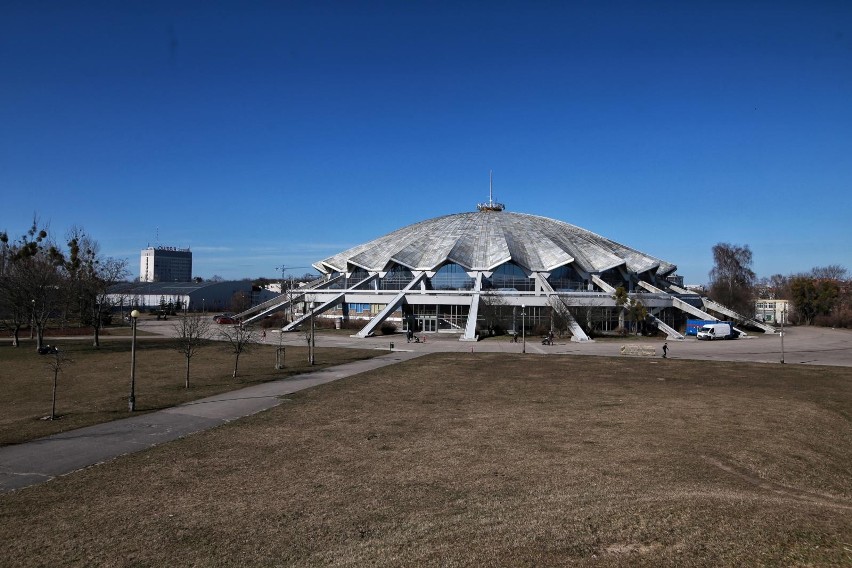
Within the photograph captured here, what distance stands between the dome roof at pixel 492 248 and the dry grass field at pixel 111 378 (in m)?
24.9

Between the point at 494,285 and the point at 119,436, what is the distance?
1855 inches

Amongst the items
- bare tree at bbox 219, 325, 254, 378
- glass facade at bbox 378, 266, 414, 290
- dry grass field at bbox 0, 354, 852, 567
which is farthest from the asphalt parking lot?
dry grass field at bbox 0, 354, 852, 567

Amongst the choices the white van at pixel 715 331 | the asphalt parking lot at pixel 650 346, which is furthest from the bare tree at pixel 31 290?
the white van at pixel 715 331

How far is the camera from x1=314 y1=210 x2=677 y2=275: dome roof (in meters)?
60.2

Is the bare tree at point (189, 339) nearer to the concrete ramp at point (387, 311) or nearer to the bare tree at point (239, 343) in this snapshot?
the bare tree at point (239, 343)

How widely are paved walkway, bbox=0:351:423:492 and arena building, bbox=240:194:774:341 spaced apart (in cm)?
2970

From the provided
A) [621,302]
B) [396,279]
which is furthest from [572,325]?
[396,279]

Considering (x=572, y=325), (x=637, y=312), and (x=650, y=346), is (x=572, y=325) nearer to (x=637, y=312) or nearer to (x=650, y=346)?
(x=637, y=312)

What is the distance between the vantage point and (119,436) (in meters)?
14.1

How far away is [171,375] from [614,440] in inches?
757

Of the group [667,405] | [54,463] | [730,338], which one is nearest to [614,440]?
[667,405]

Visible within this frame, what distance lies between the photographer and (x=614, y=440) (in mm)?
13680

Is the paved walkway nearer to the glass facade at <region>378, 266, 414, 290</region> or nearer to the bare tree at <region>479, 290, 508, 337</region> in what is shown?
the bare tree at <region>479, 290, 508, 337</region>

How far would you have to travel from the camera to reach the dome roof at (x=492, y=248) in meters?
60.2
